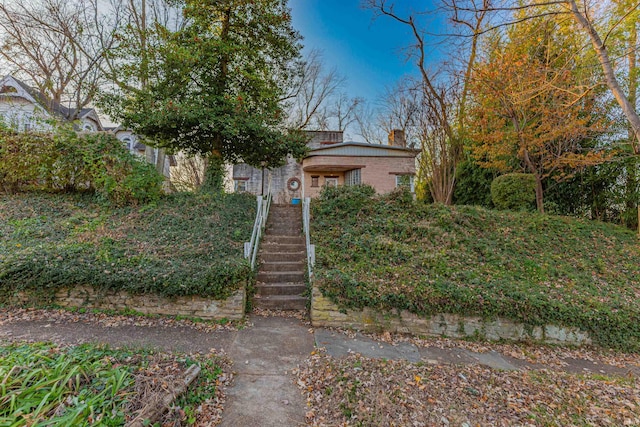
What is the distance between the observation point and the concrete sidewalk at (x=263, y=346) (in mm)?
3213

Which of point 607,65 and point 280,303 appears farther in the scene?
point 280,303

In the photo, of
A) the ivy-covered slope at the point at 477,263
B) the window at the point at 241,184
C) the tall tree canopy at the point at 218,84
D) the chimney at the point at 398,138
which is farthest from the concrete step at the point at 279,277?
the window at the point at 241,184

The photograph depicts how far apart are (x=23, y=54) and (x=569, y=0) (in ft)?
55.9

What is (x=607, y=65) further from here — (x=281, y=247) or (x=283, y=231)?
(x=283, y=231)

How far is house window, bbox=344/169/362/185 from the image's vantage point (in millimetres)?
14223

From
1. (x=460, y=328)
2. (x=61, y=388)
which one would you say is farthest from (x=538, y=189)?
(x=61, y=388)

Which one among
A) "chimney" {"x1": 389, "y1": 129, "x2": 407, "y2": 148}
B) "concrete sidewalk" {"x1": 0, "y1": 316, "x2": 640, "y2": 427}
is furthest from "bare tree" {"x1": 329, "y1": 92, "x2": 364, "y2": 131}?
"concrete sidewalk" {"x1": 0, "y1": 316, "x2": 640, "y2": 427}

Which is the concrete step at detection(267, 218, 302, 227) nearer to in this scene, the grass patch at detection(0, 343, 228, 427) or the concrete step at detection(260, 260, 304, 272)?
the concrete step at detection(260, 260, 304, 272)

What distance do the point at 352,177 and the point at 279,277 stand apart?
9.79 m

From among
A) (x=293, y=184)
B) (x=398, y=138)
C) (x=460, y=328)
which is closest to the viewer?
(x=460, y=328)

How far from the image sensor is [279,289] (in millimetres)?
5387

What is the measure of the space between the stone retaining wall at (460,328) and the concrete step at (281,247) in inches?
101

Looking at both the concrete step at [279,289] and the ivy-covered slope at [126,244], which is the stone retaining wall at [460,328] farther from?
the ivy-covered slope at [126,244]

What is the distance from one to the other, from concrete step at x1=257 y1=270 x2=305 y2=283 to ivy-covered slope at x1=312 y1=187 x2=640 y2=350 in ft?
2.04
